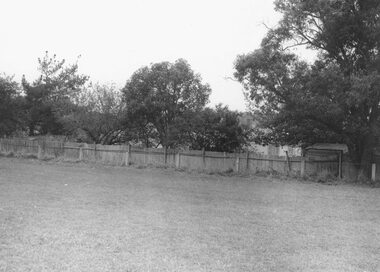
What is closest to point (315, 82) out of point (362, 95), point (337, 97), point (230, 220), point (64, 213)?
point (337, 97)

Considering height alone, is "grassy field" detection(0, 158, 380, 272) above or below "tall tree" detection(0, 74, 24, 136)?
below

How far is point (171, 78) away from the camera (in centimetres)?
3375

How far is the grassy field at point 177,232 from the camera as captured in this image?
6.73m

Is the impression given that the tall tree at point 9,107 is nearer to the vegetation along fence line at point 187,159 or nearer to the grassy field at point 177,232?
the vegetation along fence line at point 187,159

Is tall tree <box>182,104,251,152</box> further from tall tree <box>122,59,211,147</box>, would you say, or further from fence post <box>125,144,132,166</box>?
fence post <box>125,144,132,166</box>

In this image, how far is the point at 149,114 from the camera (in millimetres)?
34594

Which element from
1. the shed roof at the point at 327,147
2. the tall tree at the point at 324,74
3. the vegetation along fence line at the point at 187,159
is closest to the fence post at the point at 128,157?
the vegetation along fence line at the point at 187,159

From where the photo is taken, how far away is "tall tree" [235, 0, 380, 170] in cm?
2392

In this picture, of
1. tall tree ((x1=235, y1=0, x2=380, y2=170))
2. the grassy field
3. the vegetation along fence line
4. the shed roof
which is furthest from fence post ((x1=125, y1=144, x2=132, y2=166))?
the grassy field

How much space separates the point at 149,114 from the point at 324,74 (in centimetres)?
1443

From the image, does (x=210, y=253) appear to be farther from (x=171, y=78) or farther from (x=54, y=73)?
(x=54, y=73)

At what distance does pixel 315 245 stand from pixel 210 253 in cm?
208

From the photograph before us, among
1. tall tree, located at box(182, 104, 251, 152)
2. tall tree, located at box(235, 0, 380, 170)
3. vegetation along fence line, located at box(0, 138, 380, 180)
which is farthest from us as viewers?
tall tree, located at box(182, 104, 251, 152)

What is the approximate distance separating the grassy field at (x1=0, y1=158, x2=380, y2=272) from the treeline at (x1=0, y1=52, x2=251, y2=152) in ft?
54.8
